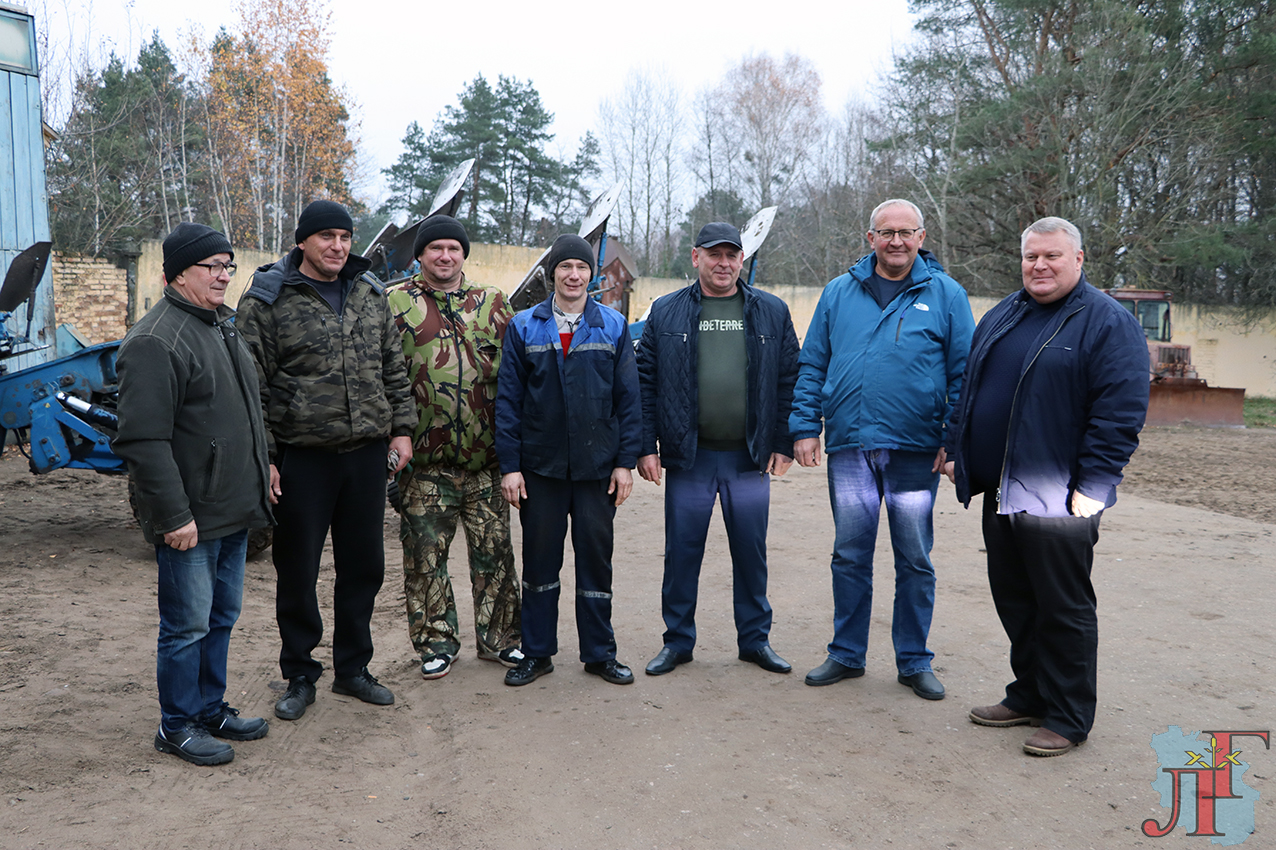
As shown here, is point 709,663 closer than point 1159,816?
No

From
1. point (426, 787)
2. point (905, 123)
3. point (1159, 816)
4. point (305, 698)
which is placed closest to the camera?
point (1159, 816)

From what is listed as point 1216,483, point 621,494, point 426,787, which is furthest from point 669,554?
point 1216,483

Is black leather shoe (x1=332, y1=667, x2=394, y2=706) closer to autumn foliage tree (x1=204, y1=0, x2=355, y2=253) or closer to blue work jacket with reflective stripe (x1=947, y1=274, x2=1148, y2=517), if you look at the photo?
blue work jacket with reflective stripe (x1=947, y1=274, x2=1148, y2=517)

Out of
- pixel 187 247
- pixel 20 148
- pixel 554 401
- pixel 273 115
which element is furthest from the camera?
pixel 273 115

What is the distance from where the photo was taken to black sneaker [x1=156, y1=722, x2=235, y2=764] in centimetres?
290

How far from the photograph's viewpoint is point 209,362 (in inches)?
114

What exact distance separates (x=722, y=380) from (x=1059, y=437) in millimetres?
1352

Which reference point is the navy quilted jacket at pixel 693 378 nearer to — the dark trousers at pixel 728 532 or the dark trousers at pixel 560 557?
the dark trousers at pixel 728 532

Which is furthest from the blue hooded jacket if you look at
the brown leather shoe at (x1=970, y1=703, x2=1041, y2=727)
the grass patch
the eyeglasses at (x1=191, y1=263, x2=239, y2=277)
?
the grass patch

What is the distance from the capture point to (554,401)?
3666 millimetres

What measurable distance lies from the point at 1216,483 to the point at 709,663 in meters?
8.06

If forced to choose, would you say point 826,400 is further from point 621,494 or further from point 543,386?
point 543,386

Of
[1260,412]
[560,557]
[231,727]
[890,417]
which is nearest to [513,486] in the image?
[560,557]

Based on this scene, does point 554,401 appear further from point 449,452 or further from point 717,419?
point 717,419
